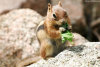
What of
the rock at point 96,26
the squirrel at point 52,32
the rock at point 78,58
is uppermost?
the squirrel at point 52,32

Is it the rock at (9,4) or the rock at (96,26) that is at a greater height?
the rock at (9,4)

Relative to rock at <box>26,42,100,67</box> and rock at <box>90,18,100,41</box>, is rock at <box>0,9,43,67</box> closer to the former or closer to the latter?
rock at <box>26,42,100,67</box>

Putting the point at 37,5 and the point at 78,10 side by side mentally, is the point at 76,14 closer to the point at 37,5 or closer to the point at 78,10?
the point at 78,10

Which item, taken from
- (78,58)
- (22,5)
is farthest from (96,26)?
(78,58)

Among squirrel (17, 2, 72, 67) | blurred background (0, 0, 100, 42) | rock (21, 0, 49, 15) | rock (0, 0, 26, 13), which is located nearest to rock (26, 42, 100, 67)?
squirrel (17, 2, 72, 67)

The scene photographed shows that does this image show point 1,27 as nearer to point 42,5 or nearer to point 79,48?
point 79,48

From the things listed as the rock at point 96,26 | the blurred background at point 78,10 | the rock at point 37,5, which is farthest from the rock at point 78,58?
the rock at point 96,26

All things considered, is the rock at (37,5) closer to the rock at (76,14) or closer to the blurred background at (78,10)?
the blurred background at (78,10)

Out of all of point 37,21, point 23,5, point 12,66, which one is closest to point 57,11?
point 12,66
